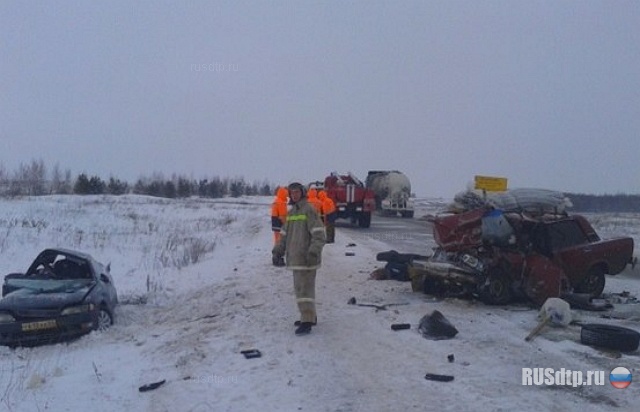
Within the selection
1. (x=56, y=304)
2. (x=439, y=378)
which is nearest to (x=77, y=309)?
(x=56, y=304)

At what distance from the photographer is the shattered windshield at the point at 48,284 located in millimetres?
10133

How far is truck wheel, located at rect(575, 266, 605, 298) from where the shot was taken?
36.3 feet

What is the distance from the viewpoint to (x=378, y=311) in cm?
925

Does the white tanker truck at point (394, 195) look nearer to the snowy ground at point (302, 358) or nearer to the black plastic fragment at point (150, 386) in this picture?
the snowy ground at point (302, 358)

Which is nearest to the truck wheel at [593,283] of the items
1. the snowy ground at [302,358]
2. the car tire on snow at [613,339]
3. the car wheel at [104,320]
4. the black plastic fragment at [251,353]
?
the snowy ground at [302,358]

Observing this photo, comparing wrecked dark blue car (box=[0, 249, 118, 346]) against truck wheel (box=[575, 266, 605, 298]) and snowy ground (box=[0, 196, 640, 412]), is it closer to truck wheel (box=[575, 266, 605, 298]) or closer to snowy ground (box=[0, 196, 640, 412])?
snowy ground (box=[0, 196, 640, 412])

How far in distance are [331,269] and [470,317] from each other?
508cm

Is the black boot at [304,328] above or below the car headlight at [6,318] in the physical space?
above

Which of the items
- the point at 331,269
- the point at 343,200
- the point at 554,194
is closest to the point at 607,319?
the point at 554,194

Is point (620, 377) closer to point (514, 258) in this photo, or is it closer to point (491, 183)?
point (514, 258)

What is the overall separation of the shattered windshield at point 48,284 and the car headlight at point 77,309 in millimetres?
643

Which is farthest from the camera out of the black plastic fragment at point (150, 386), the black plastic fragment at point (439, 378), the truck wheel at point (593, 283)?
the truck wheel at point (593, 283)

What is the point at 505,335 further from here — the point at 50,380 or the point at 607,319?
the point at 50,380
